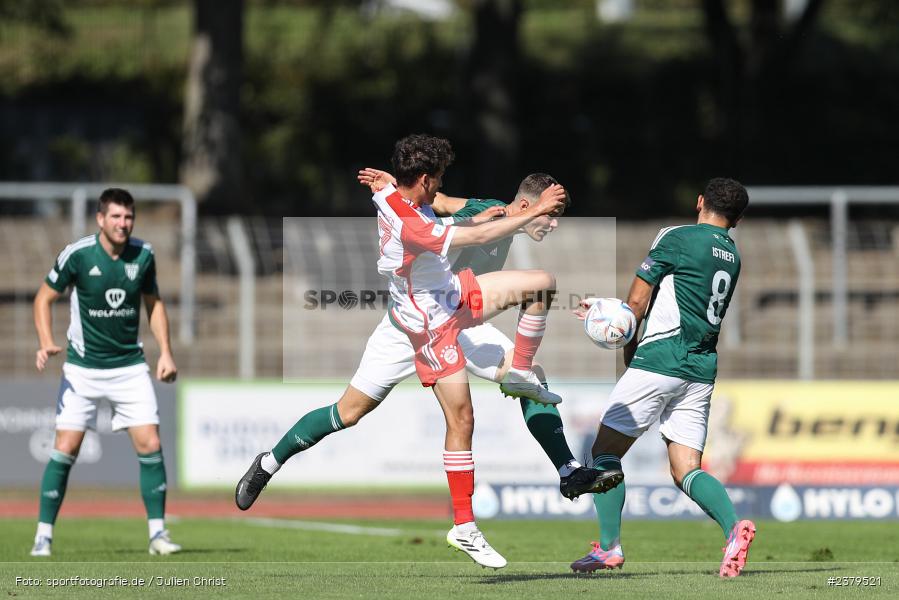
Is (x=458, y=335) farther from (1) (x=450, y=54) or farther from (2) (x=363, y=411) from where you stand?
(1) (x=450, y=54)

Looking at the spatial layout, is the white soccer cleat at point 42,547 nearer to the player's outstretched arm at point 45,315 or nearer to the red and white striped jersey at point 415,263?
the player's outstretched arm at point 45,315

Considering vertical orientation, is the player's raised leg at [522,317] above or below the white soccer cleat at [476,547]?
above

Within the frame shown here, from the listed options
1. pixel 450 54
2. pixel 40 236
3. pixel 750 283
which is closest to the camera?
pixel 750 283

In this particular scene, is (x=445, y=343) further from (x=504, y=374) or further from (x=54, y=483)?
(x=54, y=483)

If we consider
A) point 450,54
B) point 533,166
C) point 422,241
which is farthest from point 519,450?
point 450,54

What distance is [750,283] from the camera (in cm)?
1773

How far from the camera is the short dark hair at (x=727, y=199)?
27.7ft

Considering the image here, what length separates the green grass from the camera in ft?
24.5

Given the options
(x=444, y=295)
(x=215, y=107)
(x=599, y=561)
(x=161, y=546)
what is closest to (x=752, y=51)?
(x=215, y=107)

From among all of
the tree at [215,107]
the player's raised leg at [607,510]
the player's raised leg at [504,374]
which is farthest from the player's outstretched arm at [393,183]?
the tree at [215,107]

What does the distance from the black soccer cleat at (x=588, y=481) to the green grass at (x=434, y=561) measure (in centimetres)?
49

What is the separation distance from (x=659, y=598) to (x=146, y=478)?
4.69 metres

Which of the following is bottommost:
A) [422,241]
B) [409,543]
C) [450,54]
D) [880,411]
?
[409,543]

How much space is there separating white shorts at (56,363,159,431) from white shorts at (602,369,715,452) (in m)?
3.60
